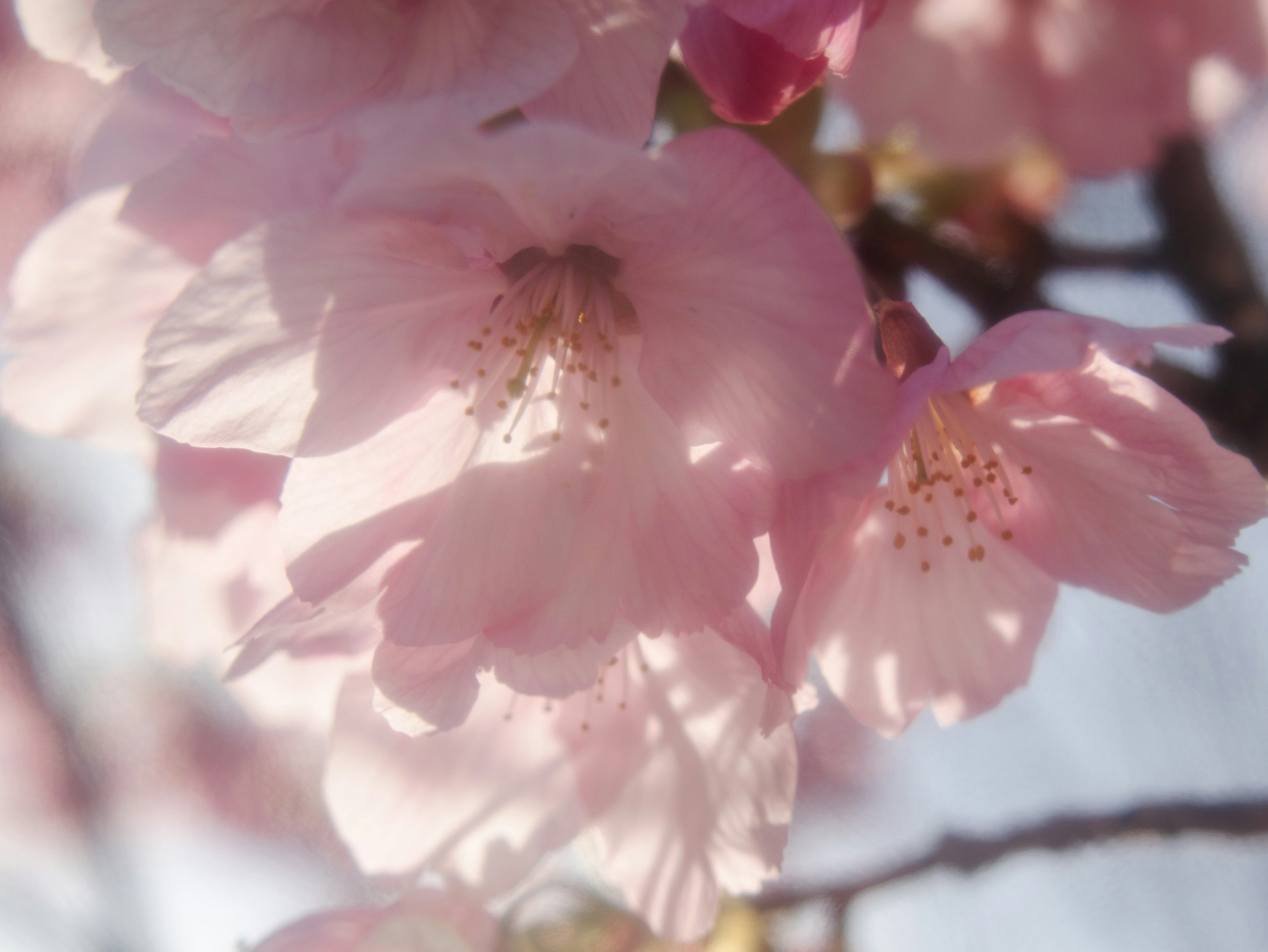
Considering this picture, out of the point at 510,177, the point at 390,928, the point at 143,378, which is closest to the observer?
the point at 510,177

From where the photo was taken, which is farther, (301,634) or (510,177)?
(301,634)

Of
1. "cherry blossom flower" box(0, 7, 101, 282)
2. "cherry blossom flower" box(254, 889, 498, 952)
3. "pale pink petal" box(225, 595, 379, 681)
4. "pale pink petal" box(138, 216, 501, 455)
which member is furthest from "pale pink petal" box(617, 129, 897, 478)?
"cherry blossom flower" box(0, 7, 101, 282)

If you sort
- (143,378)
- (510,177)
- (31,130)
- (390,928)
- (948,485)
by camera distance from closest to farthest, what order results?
(510,177) → (143,378) → (948,485) → (390,928) → (31,130)

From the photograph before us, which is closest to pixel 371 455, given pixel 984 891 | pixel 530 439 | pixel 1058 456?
pixel 530 439

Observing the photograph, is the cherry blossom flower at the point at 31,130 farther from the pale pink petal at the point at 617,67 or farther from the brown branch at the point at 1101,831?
the brown branch at the point at 1101,831

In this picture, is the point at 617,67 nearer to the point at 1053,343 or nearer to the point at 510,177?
the point at 510,177

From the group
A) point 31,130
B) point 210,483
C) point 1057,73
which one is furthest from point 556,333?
point 31,130

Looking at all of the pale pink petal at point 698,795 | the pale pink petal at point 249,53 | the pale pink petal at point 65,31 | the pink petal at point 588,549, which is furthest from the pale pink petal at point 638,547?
the pale pink petal at point 65,31

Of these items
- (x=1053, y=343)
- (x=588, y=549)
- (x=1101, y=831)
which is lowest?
(x=1101, y=831)
